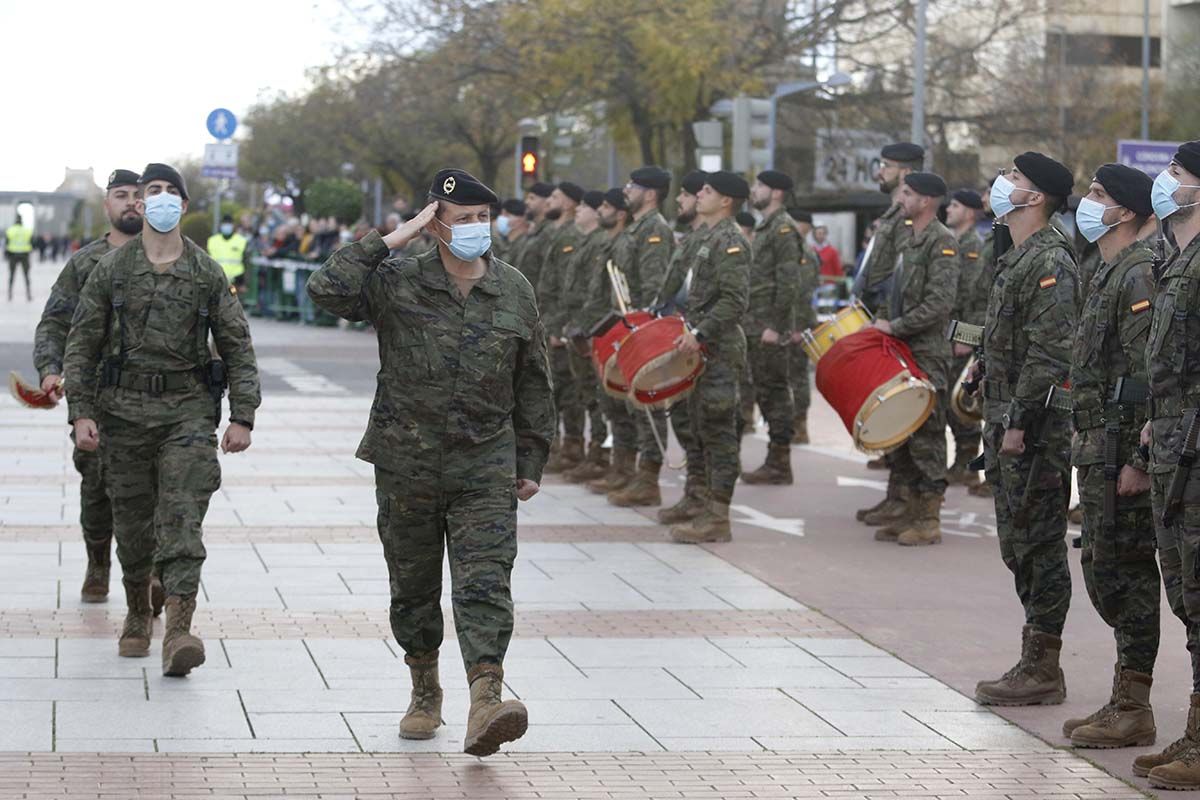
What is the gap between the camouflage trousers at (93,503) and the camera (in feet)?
29.8

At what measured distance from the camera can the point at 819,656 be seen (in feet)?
28.5

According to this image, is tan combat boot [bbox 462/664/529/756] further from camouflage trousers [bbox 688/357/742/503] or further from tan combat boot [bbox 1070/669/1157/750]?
camouflage trousers [bbox 688/357/742/503]

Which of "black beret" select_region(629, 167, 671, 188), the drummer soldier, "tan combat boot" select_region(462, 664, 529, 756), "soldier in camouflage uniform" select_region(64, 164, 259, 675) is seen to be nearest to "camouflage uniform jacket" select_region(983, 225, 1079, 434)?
"tan combat boot" select_region(462, 664, 529, 756)

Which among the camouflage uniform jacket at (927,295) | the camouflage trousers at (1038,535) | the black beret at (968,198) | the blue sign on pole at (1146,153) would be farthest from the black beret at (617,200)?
the blue sign on pole at (1146,153)

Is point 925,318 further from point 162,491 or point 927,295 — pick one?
point 162,491

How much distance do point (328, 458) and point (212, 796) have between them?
1013 cm

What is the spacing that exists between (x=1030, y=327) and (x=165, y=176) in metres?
3.54

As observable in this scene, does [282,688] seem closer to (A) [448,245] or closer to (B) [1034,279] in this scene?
(A) [448,245]

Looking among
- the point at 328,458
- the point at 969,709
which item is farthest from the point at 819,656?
the point at 328,458

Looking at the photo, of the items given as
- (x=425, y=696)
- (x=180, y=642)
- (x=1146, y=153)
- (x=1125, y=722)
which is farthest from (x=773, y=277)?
(x=1146, y=153)

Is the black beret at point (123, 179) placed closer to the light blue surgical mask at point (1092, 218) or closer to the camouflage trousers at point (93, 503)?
the camouflage trousers at point (93, 503)

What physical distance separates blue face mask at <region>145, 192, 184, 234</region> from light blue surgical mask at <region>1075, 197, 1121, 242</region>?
354 centimetres

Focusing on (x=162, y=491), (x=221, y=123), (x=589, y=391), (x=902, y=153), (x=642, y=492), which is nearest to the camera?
(x=162, y=491)

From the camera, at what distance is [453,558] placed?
22.4 feet
